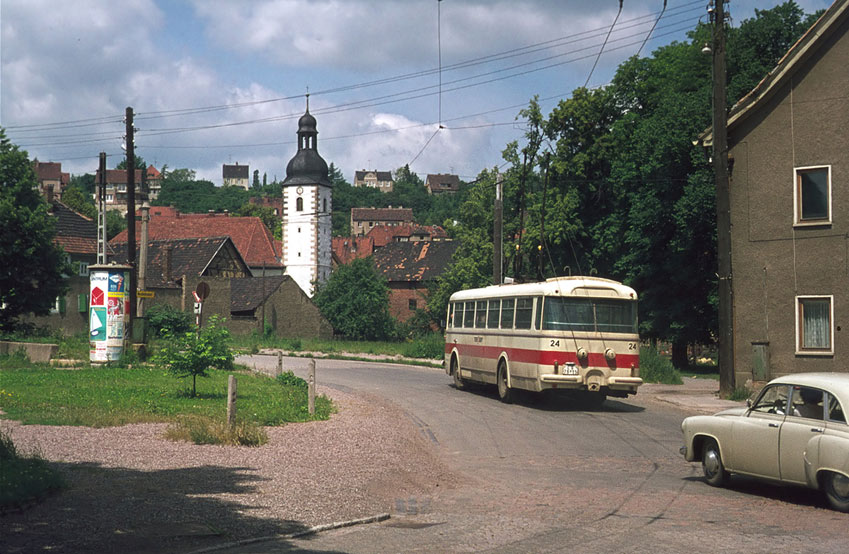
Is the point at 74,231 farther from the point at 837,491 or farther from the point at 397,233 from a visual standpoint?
the point at 397,233

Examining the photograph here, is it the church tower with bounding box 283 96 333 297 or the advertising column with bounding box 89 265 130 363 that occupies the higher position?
the church tower with bounding box 283 96 333 297

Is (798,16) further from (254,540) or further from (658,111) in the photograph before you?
(254,540)

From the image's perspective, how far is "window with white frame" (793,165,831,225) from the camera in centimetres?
2484

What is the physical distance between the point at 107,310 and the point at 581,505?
76.3 feet

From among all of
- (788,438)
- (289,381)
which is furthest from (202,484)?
(289,381)

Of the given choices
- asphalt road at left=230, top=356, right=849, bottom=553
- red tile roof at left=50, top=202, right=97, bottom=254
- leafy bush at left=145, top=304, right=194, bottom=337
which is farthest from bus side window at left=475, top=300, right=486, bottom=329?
red tile roof at left=50, top=202, right=97, bottom=254

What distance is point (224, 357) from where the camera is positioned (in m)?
20.6

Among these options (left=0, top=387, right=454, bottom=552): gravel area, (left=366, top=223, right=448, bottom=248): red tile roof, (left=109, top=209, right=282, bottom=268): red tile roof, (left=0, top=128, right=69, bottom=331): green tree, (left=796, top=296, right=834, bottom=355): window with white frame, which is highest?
(left=366, top=223, right=448, bottom=248): red tile roof

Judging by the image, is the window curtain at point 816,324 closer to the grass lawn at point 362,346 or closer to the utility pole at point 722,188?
the utility pole at point 722,188

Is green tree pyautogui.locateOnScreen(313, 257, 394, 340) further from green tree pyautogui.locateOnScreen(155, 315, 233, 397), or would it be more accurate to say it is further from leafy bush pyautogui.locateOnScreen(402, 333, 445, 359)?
green tree pyautogui.locateOnScreen(155, 315, 233, 397)

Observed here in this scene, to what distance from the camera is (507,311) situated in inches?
922

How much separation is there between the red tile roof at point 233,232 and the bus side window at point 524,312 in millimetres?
79261

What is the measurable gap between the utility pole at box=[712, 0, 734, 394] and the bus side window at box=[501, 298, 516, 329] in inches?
213

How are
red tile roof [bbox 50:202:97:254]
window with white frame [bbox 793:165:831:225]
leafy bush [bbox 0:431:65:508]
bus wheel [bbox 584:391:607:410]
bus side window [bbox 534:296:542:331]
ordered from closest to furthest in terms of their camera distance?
1. leafy bush [bbox 0:431:65:508]
2. bus side window [bbox 534:296:542:331]
3. bus wheel [bbox 584:391:607:410]
4. window with white frame [bbox 793:165:831:225]
5. red tile roof [bbox 50:202:97:254]
